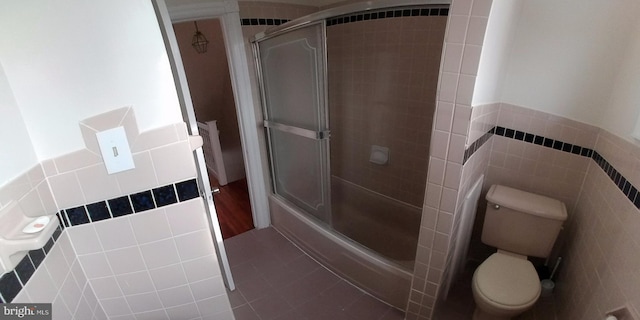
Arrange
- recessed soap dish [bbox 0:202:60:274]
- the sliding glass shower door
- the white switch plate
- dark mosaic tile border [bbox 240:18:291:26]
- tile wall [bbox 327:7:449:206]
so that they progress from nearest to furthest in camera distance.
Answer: recessed soap dish [bbox 0:202:60:274], the white switch plate, the sliding glass shower door, tile wall [bbox 327:7:449:206], dark mosaic tile border [bbox 240:18:291:26]

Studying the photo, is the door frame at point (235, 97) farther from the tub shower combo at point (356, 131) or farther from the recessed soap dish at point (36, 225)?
the recessed soap dish at point (36, 225)

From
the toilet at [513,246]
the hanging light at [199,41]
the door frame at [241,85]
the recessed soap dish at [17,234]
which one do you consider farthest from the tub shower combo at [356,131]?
the hanging light at [199,41]

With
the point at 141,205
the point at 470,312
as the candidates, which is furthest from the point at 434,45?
the point at 141,205

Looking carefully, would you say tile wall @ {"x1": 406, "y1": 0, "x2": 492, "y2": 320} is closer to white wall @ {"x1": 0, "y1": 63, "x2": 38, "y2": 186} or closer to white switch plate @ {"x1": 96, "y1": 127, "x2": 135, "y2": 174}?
white switch plate @ {"x1": 96, "y1": 127, "x2": 135, "y2": 174}

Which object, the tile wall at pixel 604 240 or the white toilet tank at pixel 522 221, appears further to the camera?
the white toilet tank at pixel 522 221

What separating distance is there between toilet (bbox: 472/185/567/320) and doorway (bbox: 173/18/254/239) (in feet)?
7.91

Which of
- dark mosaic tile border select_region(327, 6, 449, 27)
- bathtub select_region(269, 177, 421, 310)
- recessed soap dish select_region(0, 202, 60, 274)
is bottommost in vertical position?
bathtub select_region(269, 177, 421, 310)

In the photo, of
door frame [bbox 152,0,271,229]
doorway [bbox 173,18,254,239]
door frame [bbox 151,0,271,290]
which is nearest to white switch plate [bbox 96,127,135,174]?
door frame [bbox 151,0,271,290]

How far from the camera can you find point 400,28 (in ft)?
6.76

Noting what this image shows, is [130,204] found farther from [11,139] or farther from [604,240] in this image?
[604,240]

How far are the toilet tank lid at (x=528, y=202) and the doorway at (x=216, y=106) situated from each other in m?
2.46

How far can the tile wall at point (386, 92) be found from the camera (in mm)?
2012

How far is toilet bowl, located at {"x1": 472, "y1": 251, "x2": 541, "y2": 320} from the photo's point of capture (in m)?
1.36

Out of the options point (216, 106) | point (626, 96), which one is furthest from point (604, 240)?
point (216, 106)
